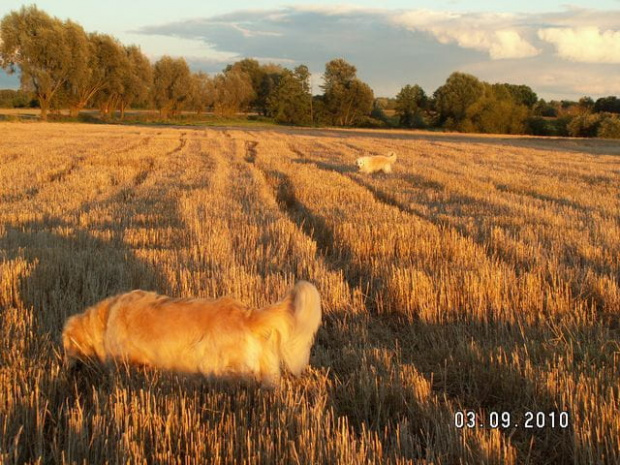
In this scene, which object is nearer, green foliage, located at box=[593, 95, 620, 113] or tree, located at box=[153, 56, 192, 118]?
green foliage, located at box=[593, 95, 620, 113]

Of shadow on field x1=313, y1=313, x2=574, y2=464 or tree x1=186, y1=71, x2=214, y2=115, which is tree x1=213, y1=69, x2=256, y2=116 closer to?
tree x1=186, y1=71, x2=214, y2=115

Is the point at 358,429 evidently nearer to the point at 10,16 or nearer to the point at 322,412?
the point at 322,412

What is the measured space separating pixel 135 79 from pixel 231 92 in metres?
19.6

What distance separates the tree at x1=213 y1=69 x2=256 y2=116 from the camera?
267ft

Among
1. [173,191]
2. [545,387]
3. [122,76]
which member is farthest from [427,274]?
[122,76]

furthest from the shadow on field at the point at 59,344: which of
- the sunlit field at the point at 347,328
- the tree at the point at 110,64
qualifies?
the tree at the point at 110,64

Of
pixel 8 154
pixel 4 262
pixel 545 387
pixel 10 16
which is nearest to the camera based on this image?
pixel 545 387

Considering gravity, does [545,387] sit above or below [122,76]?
below

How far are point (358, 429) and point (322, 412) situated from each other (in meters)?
0.22

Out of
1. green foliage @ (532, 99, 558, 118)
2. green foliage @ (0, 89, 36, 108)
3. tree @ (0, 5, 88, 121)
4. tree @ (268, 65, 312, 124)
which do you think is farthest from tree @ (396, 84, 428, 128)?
green foliage @ (0, 89, 36, 108)

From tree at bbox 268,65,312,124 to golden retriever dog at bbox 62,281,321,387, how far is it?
74.2 meters

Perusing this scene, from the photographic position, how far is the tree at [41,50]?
53.3 m

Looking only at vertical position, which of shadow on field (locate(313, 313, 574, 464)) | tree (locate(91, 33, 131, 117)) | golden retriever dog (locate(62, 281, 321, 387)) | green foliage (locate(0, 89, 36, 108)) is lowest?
shadow on field (locate(313, 313, 574, 464))

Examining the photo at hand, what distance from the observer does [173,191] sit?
10.8m
